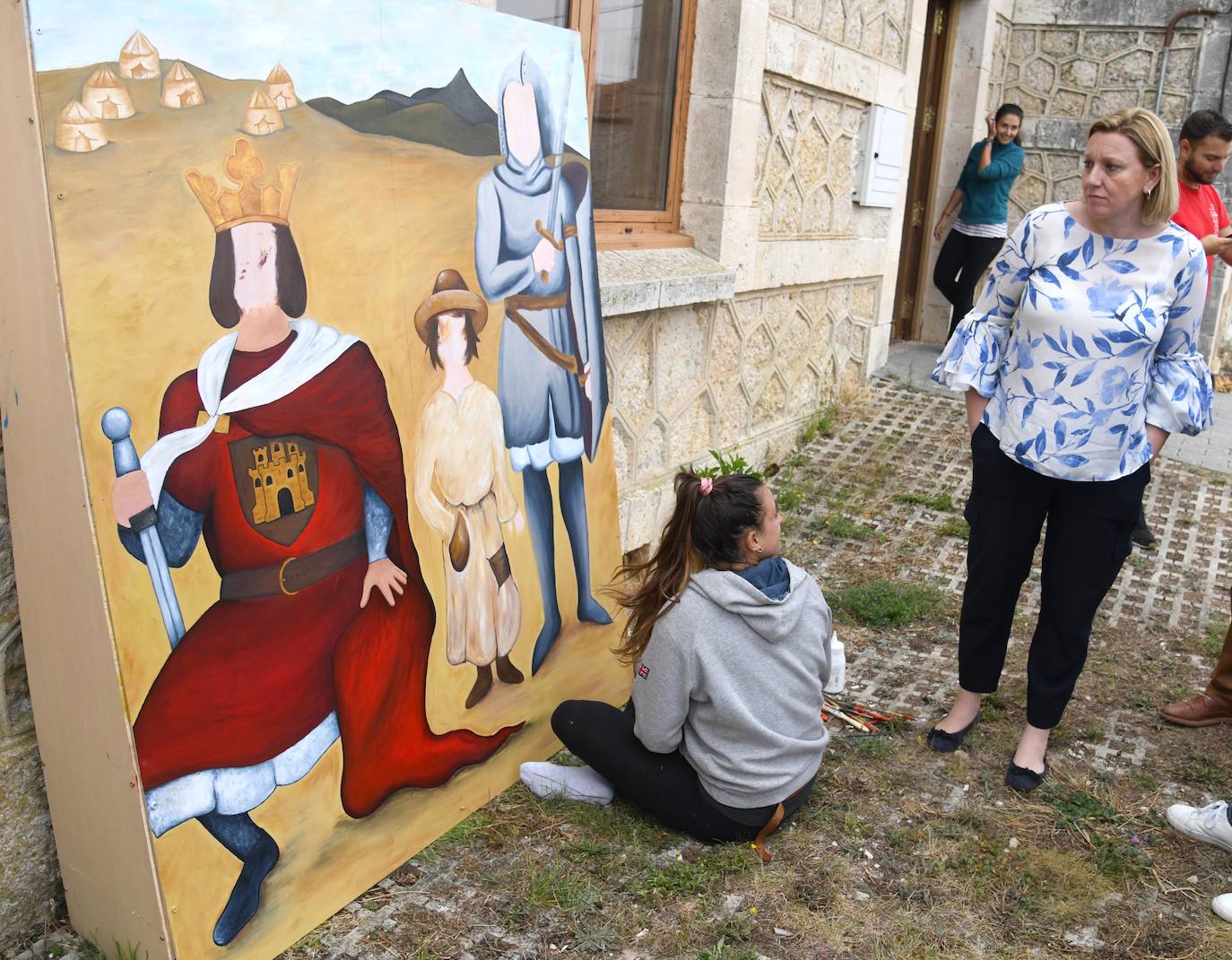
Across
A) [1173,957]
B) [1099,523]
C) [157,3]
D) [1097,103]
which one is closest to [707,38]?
[1099,523]

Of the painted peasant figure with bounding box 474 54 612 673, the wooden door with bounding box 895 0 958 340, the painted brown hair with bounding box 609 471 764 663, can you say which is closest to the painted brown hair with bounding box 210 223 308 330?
the painted peasant figure with bounding box 474 54 612 673

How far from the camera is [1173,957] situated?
2482mm

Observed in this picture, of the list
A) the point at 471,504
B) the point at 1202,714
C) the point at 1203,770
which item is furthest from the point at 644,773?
the point at 1202,714

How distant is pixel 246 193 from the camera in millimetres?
2111

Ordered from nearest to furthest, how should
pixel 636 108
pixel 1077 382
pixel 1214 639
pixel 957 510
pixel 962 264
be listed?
pixel 1077 382
pixel 1214 639
pixel 636 108
pixel 957 510
pixel 962 264

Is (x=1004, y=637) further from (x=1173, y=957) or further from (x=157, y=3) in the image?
(x=157, y=3)

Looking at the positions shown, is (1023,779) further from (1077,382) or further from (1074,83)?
(1074,83)

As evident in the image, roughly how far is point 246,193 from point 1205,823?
2.86m

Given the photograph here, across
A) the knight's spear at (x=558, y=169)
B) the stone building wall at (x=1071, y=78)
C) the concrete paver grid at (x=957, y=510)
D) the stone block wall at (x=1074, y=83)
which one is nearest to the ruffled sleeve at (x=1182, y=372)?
the knight's spear at (x=558, y=169)

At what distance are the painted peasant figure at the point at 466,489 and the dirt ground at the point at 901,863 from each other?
1.54 feet

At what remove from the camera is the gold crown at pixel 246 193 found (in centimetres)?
204

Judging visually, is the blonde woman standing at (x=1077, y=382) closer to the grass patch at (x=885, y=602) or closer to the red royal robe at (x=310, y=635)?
the grass patch at (x=885, y=602)

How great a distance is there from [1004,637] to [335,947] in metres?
2.07

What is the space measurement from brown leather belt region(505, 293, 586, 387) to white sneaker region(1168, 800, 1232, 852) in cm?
206
